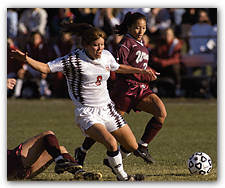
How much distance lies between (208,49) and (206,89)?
1.15 m

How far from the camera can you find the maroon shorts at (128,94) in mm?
8602

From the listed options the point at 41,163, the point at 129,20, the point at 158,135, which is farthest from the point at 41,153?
the point at 158,135

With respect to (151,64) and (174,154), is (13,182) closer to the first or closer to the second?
(174,154)

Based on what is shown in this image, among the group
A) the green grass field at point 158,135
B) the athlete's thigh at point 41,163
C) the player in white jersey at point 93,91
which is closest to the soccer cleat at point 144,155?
the green grass field at point 158,135

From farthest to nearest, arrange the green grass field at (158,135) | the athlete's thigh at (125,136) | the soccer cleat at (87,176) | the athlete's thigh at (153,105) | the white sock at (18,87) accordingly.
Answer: the white sock at (18,87) < the athlete's thigh at (153,105) < the green grass field at (158,135) < the athlete's thigh at (125,136) < the soccer cleat at (87,176)

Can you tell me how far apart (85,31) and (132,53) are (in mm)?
1522

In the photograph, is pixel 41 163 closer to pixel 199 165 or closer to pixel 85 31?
pixel 85 31

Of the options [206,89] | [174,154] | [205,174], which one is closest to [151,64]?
[206,89]

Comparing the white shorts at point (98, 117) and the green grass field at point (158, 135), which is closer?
the white shorts at point (98, 117)

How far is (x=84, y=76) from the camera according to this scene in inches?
279

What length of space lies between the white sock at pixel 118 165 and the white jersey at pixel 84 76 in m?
0.63

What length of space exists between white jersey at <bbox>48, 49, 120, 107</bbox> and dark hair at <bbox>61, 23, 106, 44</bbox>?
0.17 meters

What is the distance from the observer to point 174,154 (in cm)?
925

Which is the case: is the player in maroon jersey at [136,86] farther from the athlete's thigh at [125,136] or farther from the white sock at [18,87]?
the white sock at [18,87]
